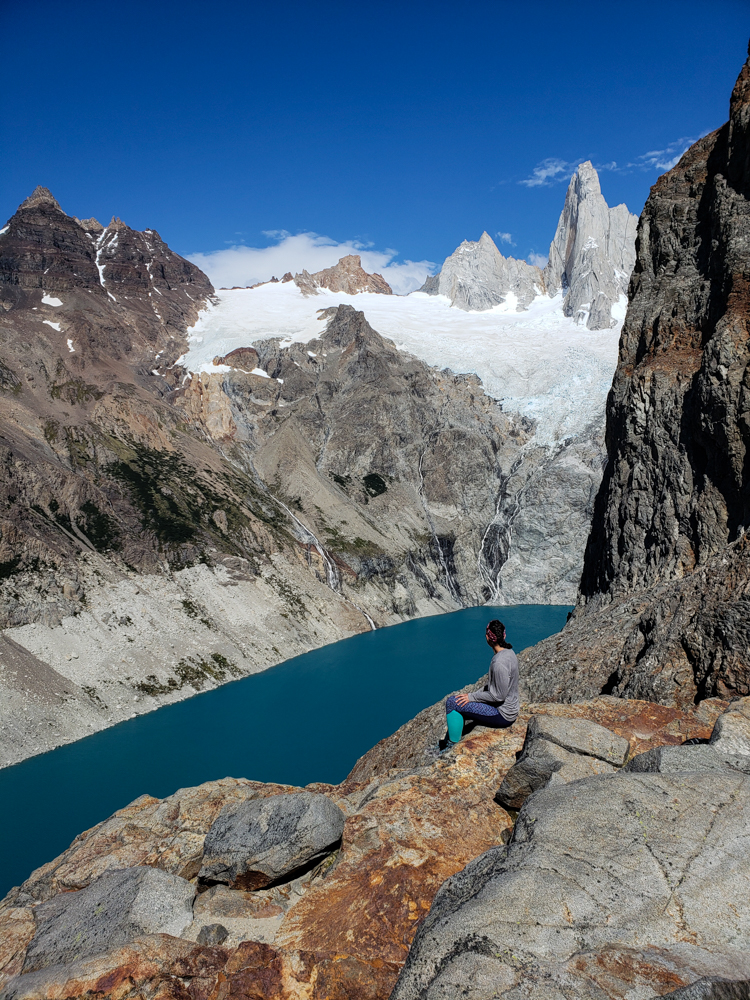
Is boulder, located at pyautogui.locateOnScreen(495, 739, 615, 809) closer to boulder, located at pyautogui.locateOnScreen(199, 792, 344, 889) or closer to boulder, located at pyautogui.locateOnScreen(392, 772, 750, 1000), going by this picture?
boulder, located at pyautogui.locateOnScreen(392, 772, 750, 1000)

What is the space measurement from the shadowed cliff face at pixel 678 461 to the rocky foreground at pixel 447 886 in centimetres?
398

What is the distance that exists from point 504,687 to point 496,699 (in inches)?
11.6

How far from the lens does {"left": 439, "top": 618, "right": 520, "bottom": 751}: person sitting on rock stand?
1095 cm

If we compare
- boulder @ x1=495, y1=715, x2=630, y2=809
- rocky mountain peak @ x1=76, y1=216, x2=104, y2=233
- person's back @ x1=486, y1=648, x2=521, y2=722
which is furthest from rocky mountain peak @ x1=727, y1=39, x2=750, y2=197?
rocky mountain peak @ x1=76, y1=216, x2=104, y2=233

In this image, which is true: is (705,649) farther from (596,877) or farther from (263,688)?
(263,688)

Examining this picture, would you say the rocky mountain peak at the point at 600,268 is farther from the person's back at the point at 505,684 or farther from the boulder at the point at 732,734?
the boulder at the point at 732,734

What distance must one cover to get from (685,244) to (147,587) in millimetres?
62928

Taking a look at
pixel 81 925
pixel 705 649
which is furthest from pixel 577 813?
pixel 705 649

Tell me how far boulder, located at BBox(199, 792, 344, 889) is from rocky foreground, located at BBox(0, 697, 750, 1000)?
29mm

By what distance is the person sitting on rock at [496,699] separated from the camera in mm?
10953

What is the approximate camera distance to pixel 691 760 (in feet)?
23.2

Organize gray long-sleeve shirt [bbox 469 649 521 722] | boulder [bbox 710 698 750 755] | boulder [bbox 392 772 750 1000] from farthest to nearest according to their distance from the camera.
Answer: gray long-sleeve shirt [bbox 469 649 521 722], boulder [bbox 710 698 750 755], boulder [bbox 392 772 750 1000]

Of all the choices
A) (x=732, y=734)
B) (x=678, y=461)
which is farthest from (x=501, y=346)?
(x=732, y=734)

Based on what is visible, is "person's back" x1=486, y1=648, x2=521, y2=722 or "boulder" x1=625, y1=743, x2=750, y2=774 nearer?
"boulder" x1=625, y1=743, x2=750, y2=774
